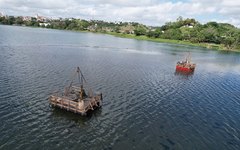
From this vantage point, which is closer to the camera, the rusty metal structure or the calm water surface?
the calm water surface

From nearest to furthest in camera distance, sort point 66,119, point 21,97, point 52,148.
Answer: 1. point 52,148
2. point 66,119
3. point 21,97

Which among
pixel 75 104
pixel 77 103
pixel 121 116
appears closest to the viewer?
pixel 77 103

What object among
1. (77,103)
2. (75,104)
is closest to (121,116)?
(77,103)

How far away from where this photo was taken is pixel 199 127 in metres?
38.0

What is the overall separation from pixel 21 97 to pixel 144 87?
91.5ft

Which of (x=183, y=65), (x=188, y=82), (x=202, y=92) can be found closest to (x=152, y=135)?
(x=202, y=92)

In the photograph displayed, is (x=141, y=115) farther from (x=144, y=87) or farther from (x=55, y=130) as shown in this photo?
(x=144, y=87)

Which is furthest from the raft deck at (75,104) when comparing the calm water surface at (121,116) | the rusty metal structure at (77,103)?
the calm water surface at (121,116)

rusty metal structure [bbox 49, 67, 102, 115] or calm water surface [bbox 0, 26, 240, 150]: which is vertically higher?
rusty metal structure [bbox 49, 67, 102, 115]

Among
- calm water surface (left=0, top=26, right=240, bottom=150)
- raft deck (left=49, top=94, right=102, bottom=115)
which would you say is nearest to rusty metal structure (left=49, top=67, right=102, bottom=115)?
raft deck (left=49, top=94, right=102, bottom=115)

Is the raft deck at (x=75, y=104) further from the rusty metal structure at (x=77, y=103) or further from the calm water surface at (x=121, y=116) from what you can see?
the calm water surface at (x=121, y=116)

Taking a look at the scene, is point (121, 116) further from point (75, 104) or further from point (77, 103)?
point (75, 104)

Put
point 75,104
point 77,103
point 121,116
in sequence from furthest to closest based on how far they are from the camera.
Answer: point 121,116 → point 75,104 → point 77,103

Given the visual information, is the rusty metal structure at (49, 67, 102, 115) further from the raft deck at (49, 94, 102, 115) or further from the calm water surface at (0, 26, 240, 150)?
the calm water surface at (0, 26, 240, 150)
